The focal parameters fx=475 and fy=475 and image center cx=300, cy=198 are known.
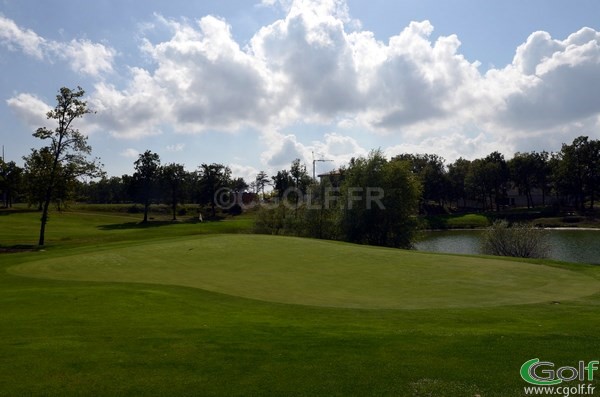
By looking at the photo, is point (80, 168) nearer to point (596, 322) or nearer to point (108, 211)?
point (596, 322)

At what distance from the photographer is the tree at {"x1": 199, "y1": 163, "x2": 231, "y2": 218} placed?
12069 centimetres

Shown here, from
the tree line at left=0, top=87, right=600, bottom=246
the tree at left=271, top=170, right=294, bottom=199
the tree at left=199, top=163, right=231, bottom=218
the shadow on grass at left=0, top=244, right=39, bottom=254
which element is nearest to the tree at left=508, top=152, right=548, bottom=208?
the tree line at left=0, top=87, right=600, bottom=246

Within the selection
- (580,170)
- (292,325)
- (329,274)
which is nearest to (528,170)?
(580,170)

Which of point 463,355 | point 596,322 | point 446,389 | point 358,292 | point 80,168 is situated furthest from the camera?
point 80,168

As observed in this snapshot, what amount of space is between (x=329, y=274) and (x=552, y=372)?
14.9m

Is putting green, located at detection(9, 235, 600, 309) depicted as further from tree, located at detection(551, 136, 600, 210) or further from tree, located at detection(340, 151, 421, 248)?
tree, located at detection(551, 136, 600, 210)

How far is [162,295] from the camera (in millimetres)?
17906

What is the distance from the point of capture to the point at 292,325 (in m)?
13.0

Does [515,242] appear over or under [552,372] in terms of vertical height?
under

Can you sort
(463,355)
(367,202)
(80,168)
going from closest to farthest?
(463,355)
(80,168)
(367,202)

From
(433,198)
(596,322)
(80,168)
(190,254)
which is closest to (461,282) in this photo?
(596,322)

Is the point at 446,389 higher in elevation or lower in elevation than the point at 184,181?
lower

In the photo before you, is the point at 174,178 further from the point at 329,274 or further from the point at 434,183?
the point at 329,274

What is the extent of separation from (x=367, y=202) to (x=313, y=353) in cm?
4774
